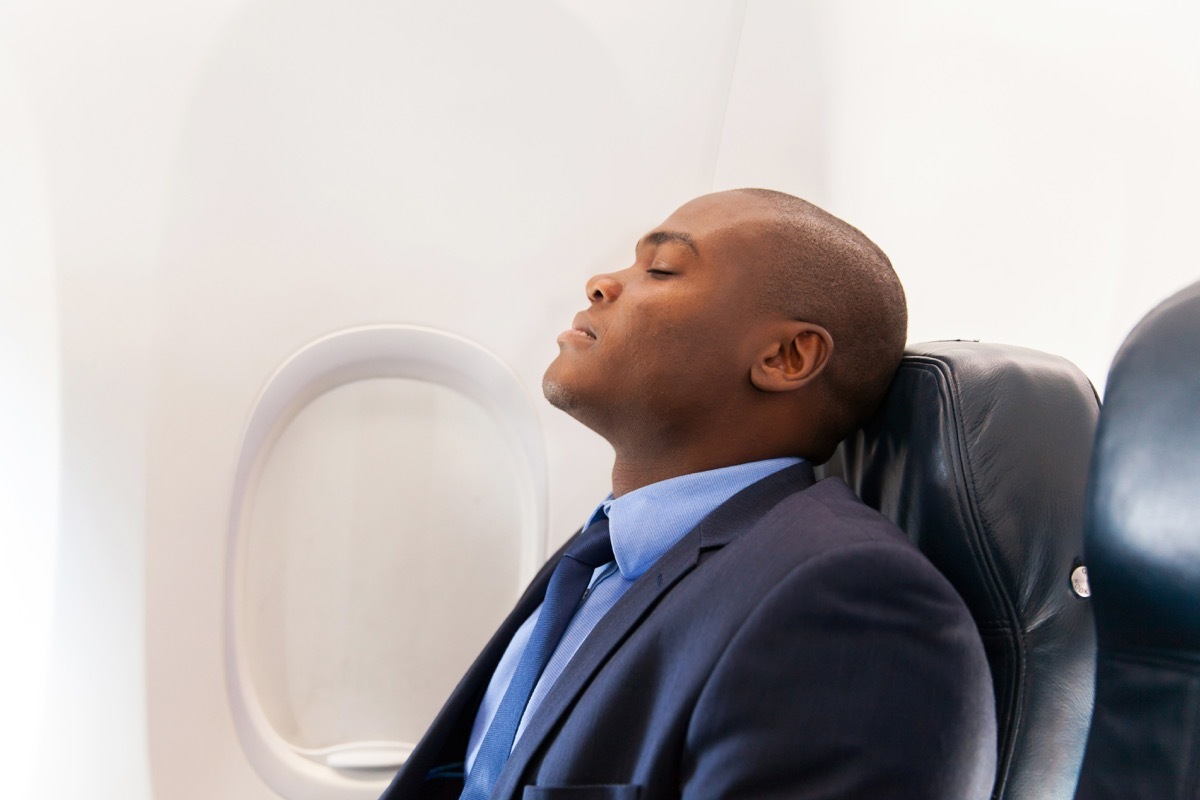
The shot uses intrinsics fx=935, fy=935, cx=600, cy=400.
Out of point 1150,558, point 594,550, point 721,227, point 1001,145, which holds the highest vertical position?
point 1001,145

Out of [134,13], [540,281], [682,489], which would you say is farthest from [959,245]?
[134,13]

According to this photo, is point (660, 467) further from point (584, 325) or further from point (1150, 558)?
point (1150, 558)

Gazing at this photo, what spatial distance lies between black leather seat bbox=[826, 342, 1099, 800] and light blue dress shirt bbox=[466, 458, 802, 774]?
11.0 inches

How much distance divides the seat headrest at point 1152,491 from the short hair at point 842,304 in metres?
0.45

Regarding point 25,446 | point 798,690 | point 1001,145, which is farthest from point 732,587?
point 25,446

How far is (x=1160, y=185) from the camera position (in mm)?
1309

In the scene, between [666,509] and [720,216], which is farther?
[720,216]

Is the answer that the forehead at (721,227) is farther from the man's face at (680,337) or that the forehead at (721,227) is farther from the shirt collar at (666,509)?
the shirt collar at (666,509)

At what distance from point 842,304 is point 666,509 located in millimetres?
393

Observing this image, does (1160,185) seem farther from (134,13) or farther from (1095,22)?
(134,13)

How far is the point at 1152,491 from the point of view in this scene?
2.62 feet

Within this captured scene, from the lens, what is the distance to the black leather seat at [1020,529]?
3.28 feet

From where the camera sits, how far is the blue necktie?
A: 4.11 feet

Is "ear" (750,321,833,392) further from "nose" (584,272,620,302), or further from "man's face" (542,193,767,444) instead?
"nose" (584,272,620,302)
